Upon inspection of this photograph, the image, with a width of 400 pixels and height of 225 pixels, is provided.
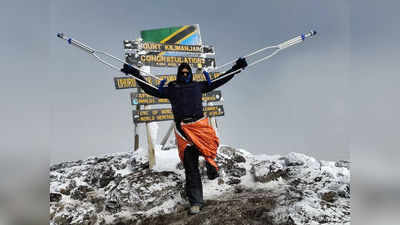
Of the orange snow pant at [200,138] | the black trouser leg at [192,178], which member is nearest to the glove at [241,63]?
the orange snow pant at [200,138]

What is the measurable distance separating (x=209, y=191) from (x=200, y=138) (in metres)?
0.94

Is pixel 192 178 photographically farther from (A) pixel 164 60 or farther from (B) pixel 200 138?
(A) pixel 164 60

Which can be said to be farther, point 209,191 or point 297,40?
point 209,191

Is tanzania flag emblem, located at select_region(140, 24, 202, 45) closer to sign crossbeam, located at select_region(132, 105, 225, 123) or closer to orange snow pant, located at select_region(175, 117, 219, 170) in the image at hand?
sign crossbeam, located at select_region(132, 105, 225, 123)

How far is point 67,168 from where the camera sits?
3.81 meters

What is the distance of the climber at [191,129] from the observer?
2490 millimetres

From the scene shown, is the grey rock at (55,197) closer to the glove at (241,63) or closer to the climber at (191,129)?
the climber at (191,129)

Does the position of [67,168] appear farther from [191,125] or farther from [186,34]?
[186,34]

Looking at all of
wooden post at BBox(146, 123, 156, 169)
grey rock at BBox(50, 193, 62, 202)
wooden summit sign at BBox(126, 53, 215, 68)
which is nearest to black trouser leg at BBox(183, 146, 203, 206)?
wooden post at BBox(146, 123, 156, 169)

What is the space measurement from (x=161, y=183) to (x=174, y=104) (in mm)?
1052

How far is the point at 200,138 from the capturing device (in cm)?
250

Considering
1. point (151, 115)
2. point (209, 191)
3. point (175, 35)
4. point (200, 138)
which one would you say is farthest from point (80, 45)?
point (209, 191)

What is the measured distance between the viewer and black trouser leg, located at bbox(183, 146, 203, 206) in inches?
98.1

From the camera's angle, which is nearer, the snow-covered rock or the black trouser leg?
the snow-covered rock
